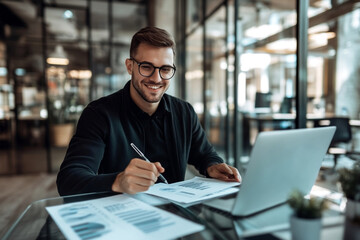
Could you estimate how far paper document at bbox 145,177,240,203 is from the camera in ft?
3.32

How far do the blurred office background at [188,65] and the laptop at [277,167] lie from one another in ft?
6.69

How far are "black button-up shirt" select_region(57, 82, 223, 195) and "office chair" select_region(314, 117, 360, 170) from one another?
6.63 ft

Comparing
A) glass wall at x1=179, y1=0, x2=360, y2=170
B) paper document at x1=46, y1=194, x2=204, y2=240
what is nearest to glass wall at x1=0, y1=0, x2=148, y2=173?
glass wall at x1=179, y1=0, x2=360, y2=170

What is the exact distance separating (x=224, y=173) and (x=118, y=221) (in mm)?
606

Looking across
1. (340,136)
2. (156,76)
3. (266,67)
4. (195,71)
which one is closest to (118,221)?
(156,76)

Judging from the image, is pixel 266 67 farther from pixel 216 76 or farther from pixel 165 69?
pixel 165 69

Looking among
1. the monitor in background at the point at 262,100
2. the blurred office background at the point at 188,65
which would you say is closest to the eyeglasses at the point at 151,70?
the blurred office background at the point at 188,65

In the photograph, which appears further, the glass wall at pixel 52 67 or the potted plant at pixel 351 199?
the glass wall at pixel 52 67

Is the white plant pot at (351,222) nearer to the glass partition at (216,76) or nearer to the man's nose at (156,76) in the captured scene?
the man's nose at (156,76)

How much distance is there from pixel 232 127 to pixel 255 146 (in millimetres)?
3122

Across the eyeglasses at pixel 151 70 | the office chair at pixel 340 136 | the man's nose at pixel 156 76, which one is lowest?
the office chair at pixel 340 136

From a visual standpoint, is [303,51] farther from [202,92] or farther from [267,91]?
[202,92]

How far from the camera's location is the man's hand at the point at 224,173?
47.1 inches

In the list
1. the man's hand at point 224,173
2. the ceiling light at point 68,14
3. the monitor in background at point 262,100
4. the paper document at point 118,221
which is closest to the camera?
the paper document at point 118,221
